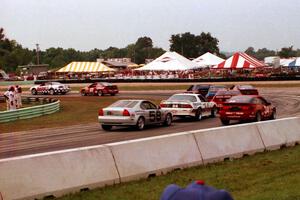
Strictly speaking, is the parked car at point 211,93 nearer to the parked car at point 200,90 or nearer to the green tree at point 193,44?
the parked car at point 200,90

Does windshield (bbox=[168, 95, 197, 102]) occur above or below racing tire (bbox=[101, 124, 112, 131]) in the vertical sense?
above

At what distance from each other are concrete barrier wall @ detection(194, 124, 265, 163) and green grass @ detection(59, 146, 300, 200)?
0.31m

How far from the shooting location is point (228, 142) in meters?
12.2

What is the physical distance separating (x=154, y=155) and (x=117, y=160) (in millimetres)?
1031

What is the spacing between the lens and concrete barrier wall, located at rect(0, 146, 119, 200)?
7.68 metres

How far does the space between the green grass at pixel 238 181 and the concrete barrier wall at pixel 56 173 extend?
210mm

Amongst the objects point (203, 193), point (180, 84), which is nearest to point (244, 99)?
point (203, 193)

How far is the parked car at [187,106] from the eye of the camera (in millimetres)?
25375

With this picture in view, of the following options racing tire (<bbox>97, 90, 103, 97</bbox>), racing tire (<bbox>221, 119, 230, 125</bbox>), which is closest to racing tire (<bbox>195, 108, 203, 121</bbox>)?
racing tire (<bbox>221, 119, 230, 125</bbox>)

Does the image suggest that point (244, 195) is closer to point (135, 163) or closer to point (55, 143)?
point (135, 163)

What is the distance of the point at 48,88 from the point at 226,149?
48755mm

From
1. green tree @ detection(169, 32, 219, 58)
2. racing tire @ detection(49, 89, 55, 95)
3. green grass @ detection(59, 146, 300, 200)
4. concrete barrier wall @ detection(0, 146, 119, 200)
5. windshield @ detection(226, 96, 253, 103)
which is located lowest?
racing tire @ detection(49, 89, 55, 95)

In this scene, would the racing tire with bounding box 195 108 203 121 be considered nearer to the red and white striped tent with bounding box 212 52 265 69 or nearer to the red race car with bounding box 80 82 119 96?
the red race car with bounding box 80 82 119 96

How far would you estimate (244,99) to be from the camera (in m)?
23.2
